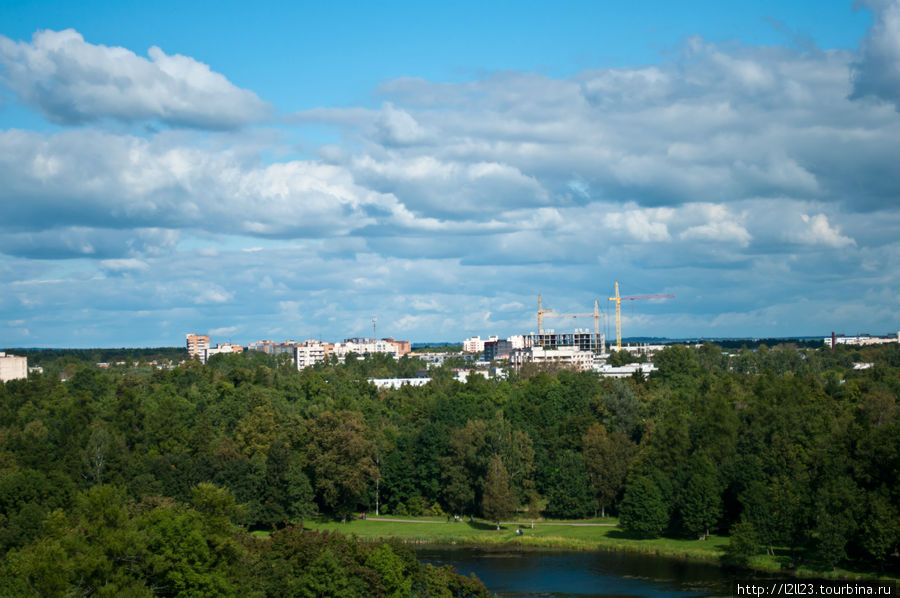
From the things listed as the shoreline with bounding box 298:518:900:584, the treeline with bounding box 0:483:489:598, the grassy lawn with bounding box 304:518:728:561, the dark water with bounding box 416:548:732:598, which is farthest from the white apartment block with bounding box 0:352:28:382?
the treeline with bounding box 0:483:489:598

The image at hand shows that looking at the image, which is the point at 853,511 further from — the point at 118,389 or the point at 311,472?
the point at 118,389

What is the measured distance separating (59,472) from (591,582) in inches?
1465

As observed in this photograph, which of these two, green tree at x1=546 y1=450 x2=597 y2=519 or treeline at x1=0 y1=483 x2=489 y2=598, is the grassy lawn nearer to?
green tree at x1=546 y1=450 x2=597 y2=519

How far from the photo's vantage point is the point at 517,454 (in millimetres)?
77750

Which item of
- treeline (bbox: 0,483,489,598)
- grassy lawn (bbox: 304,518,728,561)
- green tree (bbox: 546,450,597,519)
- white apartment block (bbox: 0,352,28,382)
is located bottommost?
grassy lawn (bbox: 304,518,728,561)

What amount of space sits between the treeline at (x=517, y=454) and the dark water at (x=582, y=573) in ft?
14.2

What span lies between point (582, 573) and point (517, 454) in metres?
21.3

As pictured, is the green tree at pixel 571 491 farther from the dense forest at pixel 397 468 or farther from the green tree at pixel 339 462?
the green tree at pixel 339 462

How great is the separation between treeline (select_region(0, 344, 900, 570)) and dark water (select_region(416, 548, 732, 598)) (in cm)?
434

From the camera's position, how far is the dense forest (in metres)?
40.6

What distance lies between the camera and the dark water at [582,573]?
51.9 m

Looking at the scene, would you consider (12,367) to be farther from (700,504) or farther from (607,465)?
(700,504)

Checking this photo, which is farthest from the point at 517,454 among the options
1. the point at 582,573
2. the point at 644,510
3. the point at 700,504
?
the point at 582,573

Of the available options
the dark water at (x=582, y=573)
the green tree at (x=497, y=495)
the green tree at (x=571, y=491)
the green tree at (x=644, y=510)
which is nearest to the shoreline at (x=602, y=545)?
the green tree at (x=644, y=510)
